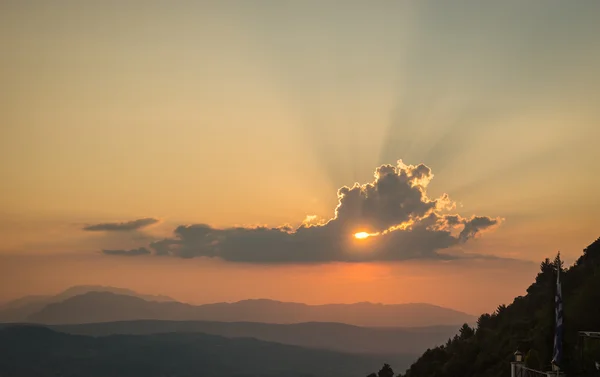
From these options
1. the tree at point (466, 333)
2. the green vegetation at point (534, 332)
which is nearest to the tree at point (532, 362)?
the green vegetation at point (534, 332)

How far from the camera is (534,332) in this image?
43438mm

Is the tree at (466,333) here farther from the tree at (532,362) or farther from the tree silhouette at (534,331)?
the tree at (532,362)

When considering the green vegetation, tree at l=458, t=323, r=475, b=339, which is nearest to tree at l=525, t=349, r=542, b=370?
the green vegetation

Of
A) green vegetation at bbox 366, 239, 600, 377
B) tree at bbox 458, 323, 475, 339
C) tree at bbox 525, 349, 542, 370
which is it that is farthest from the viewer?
tree at bbox 458, 323, 475, 339

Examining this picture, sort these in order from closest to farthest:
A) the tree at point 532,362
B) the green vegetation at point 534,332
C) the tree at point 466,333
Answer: the tree at point 532,362
the green vegetation at point 534,332
the tree at point 466,333

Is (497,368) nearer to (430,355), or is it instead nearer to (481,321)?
(430,355)

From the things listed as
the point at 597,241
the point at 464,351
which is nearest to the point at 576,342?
the point at 464,351

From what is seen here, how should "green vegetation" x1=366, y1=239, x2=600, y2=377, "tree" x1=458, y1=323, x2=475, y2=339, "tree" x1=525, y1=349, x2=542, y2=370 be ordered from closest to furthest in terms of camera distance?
"tree" x1=525, y1=349, x2=542, y2=370 < "green vegetation" x1=366, y1=239, x2=600, y2=377 < "tree" x1=458, y1=323, x2=475, y2=339

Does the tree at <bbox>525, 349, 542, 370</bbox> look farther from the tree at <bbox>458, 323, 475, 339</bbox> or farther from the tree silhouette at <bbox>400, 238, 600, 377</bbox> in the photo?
the tree at <bbox>458, 323, 475, 339</bbox>

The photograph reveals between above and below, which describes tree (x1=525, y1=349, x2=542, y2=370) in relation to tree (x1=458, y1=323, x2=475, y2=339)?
below

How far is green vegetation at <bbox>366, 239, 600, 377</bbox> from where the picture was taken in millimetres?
35844

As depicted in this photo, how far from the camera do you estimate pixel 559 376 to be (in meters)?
26.5

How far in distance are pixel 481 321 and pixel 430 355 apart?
30.4ft

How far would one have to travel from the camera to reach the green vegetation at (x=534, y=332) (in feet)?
118
